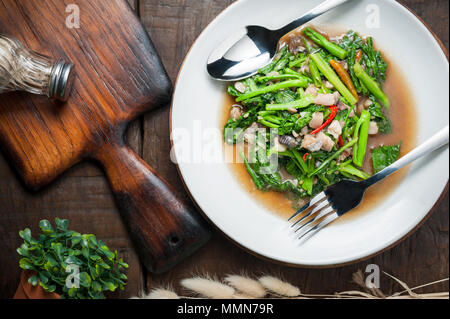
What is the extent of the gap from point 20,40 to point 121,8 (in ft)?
1.81

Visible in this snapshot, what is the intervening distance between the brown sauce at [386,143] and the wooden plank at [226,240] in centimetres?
33

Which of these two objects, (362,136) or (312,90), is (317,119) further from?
(362,136)

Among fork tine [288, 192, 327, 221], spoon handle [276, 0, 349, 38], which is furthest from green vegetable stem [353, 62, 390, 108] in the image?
fork tine [288, 192, 327, 221]

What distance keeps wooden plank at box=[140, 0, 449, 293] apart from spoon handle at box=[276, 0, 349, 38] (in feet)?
1.24

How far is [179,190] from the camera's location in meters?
2.01

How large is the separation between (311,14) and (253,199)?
102 cm

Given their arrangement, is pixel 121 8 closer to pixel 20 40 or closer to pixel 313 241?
pixel 20 40

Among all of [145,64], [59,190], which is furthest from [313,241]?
[59,190]

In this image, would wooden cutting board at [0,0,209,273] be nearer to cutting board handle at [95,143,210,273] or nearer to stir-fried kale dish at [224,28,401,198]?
cutting board handle at [95,143,210,273]

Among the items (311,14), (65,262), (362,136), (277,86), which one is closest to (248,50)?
(277,86)

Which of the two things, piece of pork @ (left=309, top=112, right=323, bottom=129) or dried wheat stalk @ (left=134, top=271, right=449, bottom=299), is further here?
dried wheat stalk @ (left=134, top=271, right=449, bottom=299)

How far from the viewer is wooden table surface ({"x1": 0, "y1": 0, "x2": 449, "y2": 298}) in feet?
6.53

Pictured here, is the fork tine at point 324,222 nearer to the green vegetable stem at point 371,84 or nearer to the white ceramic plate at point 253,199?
the white ceramic plate at point 253,199

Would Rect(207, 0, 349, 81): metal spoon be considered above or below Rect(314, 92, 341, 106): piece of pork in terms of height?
above
